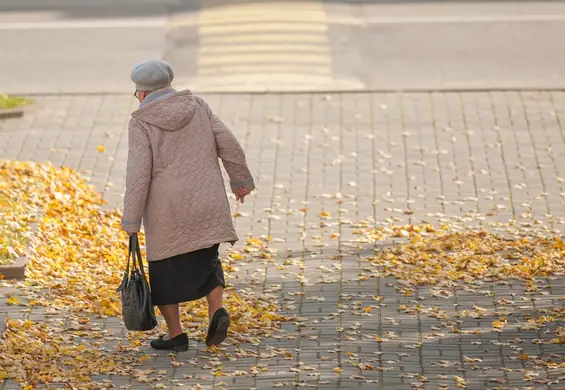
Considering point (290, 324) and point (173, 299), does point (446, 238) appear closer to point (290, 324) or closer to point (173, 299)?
point (290, 324)

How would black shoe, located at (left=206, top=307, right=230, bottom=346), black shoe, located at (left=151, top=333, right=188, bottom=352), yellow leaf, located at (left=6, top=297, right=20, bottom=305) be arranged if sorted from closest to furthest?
black shoe, located at (left=206, top=307, right=230, bottom=346)
black shoe, located at (left=151, top=333, right=188, bottom=352)
yellow leaf, located at (left=6, top=297, right=20, bottom=305)

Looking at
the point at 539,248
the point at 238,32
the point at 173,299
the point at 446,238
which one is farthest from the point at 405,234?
the point at 238,32

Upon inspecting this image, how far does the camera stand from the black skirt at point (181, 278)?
820cm

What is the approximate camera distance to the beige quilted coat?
8.02m

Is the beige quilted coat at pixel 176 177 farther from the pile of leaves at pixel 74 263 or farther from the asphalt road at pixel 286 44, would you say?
the asphalt road at pixel 286 44

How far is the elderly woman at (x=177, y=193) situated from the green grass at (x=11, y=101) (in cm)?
662

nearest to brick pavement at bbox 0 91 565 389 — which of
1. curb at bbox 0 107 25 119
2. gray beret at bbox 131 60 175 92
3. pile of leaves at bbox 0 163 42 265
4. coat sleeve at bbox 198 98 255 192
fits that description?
curb at bbox 0 107 25 119

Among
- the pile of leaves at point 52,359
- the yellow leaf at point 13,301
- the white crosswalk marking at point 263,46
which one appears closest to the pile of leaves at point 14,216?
the yellow leaf at point 13,301

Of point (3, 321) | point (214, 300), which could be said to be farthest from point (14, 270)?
point (214, 300)

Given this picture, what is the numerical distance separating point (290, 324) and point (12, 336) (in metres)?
1.85

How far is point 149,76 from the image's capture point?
8008 millimetres

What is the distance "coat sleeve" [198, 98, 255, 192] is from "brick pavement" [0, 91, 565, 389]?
107cm

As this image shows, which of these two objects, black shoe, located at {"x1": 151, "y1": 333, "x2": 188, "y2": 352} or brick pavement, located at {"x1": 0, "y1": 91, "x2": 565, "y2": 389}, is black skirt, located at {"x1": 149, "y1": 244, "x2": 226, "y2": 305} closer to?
black shoe, located at {"x1": 151, "y1": 333, "x2": 188, "y2": 352}

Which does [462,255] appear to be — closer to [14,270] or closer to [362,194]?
[362,194]
